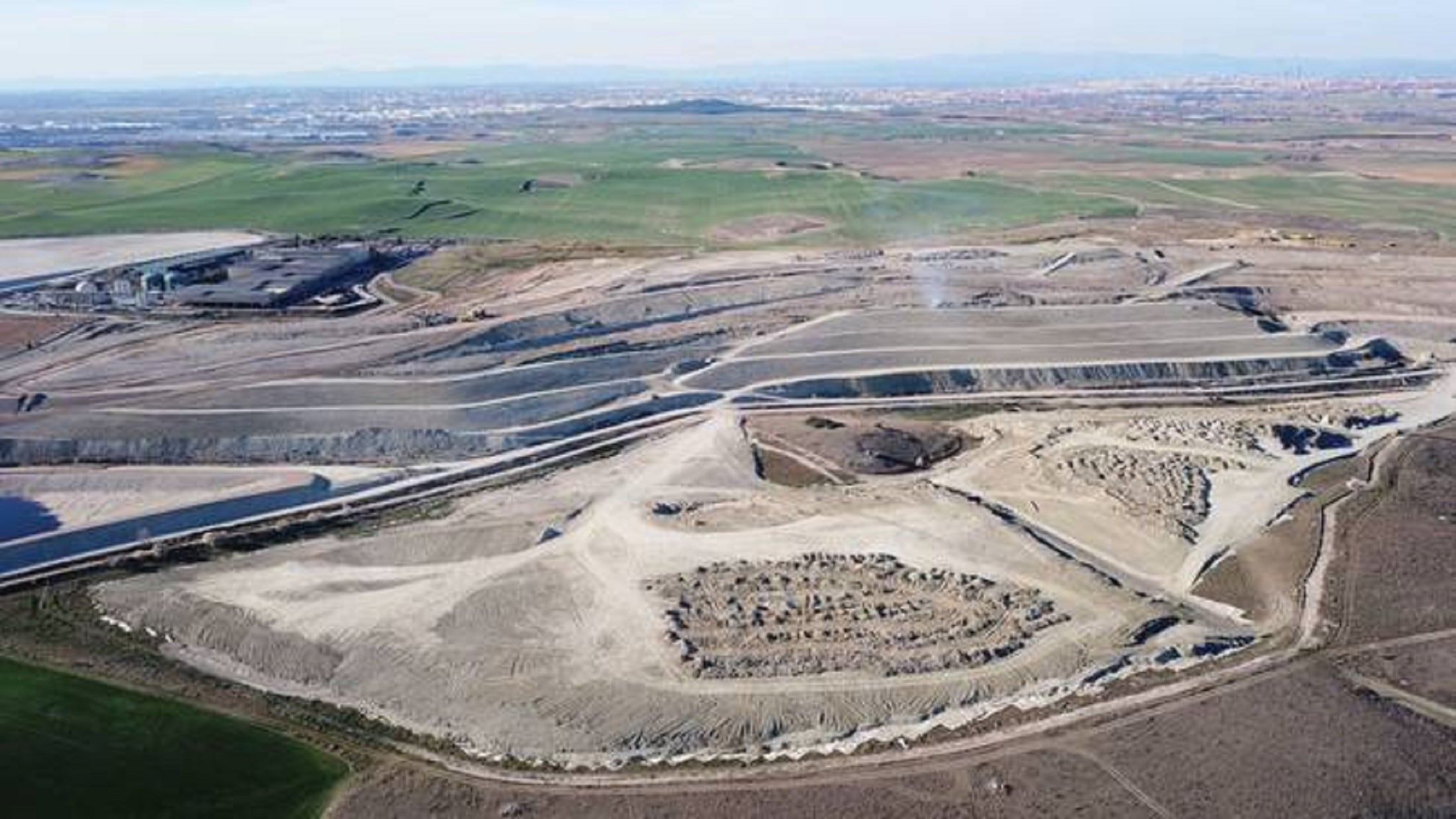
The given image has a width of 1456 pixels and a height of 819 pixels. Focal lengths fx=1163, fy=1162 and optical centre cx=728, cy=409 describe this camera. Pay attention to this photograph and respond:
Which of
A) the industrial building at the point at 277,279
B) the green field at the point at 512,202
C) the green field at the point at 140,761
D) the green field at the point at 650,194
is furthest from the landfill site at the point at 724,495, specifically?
the green field at the point at 650,194

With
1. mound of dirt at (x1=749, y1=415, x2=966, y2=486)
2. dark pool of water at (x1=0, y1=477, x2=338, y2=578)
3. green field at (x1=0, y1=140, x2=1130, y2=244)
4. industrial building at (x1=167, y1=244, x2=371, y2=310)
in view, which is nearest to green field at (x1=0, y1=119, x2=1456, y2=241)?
green field at (x1=0, y1=140, x2=1130, y2=244)

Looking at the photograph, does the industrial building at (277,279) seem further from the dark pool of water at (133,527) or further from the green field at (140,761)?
the green field at (140,761)

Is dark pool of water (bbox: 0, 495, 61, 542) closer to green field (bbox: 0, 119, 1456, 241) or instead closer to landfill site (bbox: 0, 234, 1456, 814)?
landfill site (bbox: 0, 234, 1456, 814)

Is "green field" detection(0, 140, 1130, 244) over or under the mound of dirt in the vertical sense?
over

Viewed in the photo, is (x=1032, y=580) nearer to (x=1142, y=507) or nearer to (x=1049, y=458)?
(x=1142, y=507)

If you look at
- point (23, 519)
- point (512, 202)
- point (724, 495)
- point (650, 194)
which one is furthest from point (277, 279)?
point (724, 495)

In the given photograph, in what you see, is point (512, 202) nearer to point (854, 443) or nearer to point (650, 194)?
point (650, 194)

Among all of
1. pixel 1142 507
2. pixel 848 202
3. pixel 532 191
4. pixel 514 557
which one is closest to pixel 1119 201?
pixel 848 202
